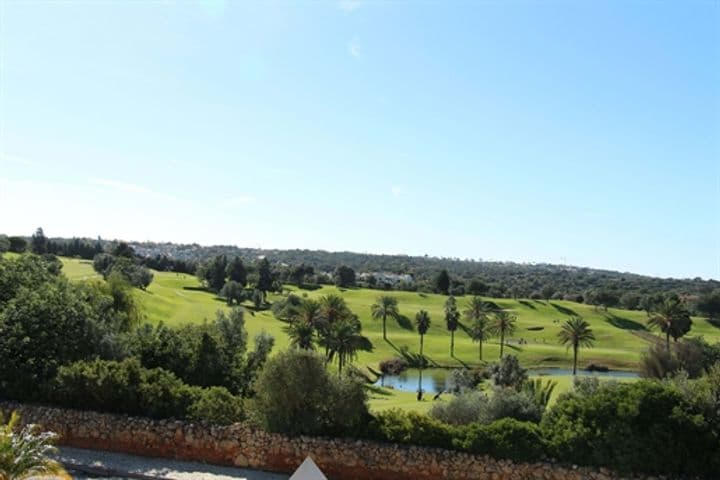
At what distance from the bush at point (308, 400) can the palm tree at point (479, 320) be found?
2246 inches

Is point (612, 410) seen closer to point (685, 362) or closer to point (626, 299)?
point (685, 362)

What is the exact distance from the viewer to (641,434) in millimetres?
15875

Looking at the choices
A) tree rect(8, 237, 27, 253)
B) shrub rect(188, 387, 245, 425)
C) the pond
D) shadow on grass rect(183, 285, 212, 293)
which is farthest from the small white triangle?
tree rect(8, 237, 27, 253)

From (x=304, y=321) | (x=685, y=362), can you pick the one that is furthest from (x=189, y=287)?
(x=685, y=362)

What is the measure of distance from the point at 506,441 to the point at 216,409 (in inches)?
343

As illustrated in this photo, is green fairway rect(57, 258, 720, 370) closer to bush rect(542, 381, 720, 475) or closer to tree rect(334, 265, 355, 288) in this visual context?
tree rect(334, 265, 355, 288)

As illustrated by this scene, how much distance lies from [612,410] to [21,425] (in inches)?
709

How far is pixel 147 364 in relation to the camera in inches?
916

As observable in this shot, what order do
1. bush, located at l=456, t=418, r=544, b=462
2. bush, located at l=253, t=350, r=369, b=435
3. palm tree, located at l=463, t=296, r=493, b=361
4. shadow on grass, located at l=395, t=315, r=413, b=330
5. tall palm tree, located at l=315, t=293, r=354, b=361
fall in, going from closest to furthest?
bush, located at l=456, t=418, r=544, b=462
bush, located at l=253, t=350, r=369, b=435
tall palm tree, located at l=315, t=293, r=354, b=361
palm tree, located at l=463, t=296, r=493, b=361
shadow on grass, located at l=395, t=315, r=413, b=330

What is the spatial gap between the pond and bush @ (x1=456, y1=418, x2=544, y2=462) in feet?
130

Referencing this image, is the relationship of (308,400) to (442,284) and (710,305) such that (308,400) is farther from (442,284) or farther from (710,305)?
(442,284)

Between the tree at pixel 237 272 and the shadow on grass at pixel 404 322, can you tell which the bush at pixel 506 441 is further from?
the tree at pixel 237 272

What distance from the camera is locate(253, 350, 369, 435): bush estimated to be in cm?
1772

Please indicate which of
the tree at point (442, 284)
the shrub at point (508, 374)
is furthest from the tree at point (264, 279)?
the shrub at point (508, 374)
